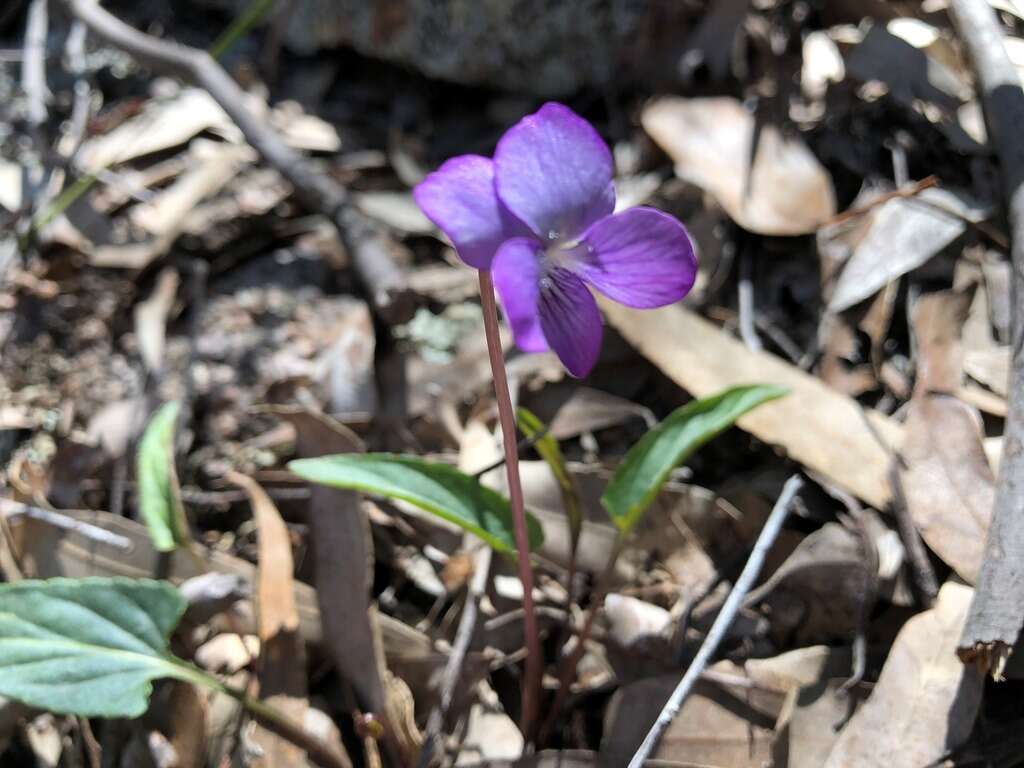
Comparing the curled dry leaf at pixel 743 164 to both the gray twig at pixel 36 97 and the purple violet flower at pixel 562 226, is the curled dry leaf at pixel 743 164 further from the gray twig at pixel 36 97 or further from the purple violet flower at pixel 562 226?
the gray twig at pixel 36 97

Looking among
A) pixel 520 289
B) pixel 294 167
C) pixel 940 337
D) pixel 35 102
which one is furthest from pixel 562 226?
pixel 35 102

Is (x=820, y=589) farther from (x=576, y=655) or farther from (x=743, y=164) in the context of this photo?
(x=743, y=164)

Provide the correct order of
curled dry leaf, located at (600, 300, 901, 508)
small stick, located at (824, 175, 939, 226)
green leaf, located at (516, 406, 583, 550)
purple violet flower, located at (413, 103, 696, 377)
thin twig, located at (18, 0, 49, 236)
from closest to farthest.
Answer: purple violet flower, located at (413, 103, 696, 377) → green leaf, located at (516, 406, 583, 550) → curled dry leaf, located at (600, 300, 901, 508) → small stick, located at (824, 175, 939, 226) → thin twig, located at (18, 0, 49, 236)

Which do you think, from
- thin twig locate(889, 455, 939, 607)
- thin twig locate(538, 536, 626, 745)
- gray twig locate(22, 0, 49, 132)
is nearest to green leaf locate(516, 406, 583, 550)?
thin twig locate(538, 536, 626, 745)

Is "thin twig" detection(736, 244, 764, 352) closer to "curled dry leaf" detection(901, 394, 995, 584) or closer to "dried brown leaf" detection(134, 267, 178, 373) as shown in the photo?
"curled dry leaf" detection(901, 394, 995, 584)

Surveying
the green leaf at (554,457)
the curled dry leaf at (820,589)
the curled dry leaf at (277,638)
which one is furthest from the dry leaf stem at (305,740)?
the curled dry leaf at (820,589)

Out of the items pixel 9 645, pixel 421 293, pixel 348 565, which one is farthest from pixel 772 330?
pixel 9 645
